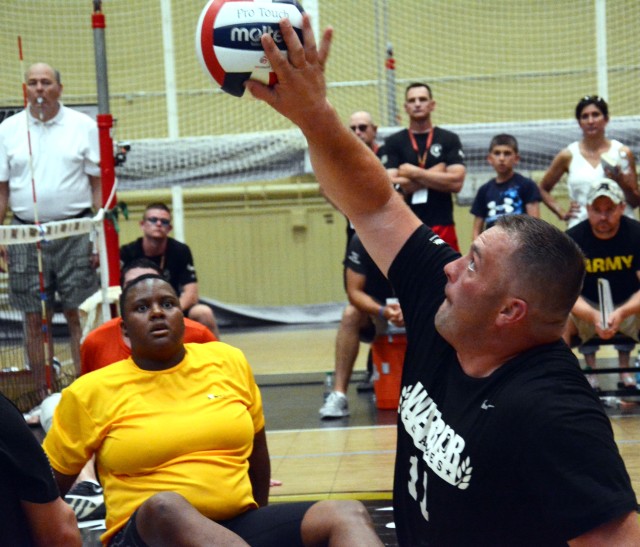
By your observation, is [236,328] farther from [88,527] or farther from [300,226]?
[88,527]

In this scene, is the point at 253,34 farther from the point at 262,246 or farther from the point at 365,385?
the point at 262,246

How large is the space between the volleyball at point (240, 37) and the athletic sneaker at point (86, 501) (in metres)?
2.59

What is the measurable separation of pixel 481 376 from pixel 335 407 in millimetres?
4310

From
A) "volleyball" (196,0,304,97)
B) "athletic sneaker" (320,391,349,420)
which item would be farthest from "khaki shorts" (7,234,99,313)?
"volleyball" (196,0,304,97)

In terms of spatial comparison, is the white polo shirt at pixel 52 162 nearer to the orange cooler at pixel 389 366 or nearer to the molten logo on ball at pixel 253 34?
the orange cooler at pixel 389 366

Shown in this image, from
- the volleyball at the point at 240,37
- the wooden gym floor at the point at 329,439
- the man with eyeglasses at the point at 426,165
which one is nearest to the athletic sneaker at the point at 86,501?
the wooden gym floor at the point at 329,439

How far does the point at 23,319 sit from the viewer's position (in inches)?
255

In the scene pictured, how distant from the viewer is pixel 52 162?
650cm

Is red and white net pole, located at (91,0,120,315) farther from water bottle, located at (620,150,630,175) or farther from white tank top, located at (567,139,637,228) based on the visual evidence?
water bottle, located at (620,150,630,175)

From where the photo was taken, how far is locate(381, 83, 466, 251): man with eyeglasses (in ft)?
22.5

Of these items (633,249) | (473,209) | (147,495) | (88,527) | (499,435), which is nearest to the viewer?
(499,435)

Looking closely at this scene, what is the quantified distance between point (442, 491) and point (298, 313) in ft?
31.5

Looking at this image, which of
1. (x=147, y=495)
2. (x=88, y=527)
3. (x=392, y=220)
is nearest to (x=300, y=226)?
(x=88, y=527)

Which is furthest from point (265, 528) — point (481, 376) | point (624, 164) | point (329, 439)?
point (624, 164)
